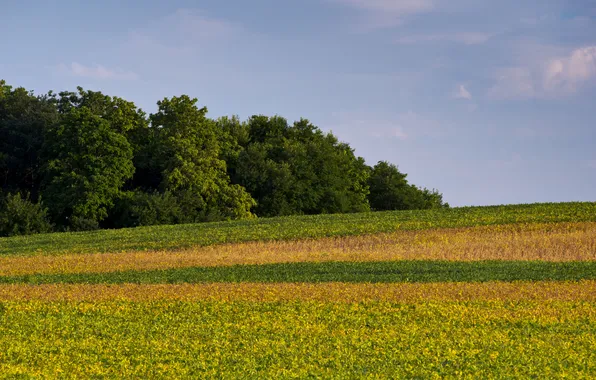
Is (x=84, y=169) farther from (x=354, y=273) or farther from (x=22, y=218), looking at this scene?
(x=354, y=273)

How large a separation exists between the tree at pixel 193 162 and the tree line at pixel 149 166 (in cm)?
11

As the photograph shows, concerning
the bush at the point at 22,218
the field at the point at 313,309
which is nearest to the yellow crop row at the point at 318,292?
the field at the point at 313,309

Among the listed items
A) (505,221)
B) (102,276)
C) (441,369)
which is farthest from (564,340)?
(505,221)

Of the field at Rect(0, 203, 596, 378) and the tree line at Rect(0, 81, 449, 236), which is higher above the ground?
the tree line at Rect(0, 81, 449, 236)

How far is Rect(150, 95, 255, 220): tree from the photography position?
72.1 meters

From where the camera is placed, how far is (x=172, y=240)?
167 feet

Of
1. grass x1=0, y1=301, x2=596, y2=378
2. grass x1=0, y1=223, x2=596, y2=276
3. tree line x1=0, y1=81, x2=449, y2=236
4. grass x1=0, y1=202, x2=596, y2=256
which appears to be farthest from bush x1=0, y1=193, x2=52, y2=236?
grass x1=0, y1=301, x2=596, y2=378

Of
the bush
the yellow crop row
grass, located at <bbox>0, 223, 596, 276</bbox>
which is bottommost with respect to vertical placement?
the yellow crop row

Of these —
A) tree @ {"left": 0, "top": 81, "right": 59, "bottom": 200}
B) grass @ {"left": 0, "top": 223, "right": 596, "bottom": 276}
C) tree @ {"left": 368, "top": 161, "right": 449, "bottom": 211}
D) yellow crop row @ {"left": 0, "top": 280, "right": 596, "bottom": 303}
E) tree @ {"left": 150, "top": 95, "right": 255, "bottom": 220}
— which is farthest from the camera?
tree @ {"left": 368, "top": 161, "right": 449, "bottom": 211}

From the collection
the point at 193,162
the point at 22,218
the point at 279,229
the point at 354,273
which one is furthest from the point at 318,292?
the point at 193,162

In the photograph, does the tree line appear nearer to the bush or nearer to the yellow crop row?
the bush

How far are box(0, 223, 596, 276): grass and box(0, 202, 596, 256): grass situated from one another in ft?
8.02

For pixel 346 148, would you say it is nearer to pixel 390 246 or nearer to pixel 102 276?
pixel 390 246

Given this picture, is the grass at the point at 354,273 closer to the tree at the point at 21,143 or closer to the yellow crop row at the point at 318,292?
the yellow crop row at the point at 318,292
